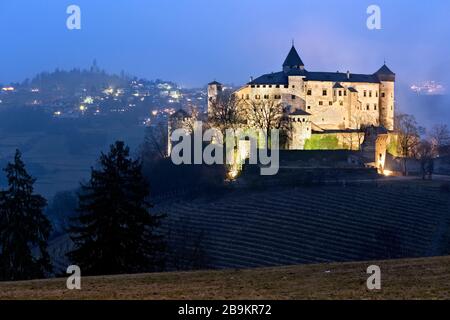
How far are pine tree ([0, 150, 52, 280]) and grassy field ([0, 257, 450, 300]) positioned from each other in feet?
25.9

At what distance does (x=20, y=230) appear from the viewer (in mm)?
24344

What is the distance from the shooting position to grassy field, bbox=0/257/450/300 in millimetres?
13094

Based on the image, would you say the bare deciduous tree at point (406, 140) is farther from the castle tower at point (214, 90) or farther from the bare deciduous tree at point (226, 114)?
the castle tower at point (214, 90)

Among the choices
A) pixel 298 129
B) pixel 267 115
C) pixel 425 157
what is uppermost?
pixel 267 115

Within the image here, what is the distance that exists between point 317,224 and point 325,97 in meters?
18.6

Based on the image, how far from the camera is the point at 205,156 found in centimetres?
5875

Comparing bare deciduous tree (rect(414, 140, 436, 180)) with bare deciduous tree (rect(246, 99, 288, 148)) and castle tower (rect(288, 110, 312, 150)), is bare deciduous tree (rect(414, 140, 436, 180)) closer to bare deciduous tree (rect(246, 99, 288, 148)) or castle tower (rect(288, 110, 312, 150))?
castle tower (rect(288, 110, 312, 150))

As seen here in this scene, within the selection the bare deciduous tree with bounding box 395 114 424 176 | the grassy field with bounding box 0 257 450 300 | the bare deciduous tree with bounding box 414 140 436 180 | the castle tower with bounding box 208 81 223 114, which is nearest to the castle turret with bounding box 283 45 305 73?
the castle tower with bounding box 208 81 223 114

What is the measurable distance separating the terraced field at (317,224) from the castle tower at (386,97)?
14.0 meters

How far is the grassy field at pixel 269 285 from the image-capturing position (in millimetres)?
13094

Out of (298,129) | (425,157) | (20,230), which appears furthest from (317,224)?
(20,230)

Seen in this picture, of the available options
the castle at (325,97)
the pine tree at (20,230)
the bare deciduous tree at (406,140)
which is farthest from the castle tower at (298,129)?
the pine tree at (20,230)

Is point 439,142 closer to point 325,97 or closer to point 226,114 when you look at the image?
point 325,97

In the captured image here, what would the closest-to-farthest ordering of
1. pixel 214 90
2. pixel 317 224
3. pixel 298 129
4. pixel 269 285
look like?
pixel 269 285
pixel 317 224
pixel 298 129
pixel 214 90
